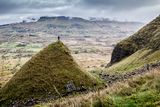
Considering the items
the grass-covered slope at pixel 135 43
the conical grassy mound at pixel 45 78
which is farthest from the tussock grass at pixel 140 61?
the conical grassy mound at pixel 45 78

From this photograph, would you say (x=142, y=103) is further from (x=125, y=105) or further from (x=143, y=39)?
(x=143, y=39)

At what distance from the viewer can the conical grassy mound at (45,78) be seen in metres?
36.5

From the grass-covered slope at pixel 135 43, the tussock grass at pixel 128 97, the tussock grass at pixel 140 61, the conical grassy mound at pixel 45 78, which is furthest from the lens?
the grass-covered slope at pixel 135 43

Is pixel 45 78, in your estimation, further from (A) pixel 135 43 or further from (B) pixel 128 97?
(A) pixel 135 43

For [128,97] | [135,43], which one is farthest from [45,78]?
[135,43]

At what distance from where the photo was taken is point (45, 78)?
38156 mm

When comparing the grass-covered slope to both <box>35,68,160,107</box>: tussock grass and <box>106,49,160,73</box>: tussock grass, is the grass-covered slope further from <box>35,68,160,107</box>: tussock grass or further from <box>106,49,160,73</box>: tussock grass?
<box>35,68,160,107</box>: tussock grass

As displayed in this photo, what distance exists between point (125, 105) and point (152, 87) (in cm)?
249

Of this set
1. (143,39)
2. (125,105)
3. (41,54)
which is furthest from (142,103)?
(143,39)

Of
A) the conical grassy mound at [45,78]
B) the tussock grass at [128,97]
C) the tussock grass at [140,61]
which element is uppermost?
the tussock grass at [128,97]

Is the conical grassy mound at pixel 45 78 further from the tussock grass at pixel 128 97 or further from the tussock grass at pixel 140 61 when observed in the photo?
the tussock grass at pixel 140 61

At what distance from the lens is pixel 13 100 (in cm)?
3647

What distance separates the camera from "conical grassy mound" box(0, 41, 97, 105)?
1437 inches

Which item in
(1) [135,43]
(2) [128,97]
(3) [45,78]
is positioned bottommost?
(1) [135,43]
